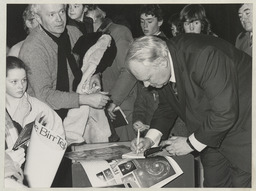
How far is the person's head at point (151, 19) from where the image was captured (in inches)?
88.4

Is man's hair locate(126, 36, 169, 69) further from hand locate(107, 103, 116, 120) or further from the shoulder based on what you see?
hand locate(107, 103, 116, 120)

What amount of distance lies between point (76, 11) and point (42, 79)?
1.44 feet

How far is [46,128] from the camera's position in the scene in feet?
7.30

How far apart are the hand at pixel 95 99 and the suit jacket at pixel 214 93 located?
35cm

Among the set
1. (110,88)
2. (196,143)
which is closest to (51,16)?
(110,88)

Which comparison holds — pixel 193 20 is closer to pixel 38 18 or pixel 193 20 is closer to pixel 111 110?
pixel 111 110

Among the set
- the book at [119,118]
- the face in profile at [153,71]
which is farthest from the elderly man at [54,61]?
the face in profile at [153,71]

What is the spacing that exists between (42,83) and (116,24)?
544 mm

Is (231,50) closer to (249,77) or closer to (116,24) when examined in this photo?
(249,77)

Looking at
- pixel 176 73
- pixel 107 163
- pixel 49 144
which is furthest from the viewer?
pixel 49 144

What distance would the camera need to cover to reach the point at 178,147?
2.03m

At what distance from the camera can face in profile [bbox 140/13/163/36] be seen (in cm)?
224

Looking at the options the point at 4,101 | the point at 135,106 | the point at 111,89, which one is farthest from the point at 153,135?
the point at 4,101

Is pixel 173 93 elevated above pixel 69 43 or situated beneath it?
situated beneath
